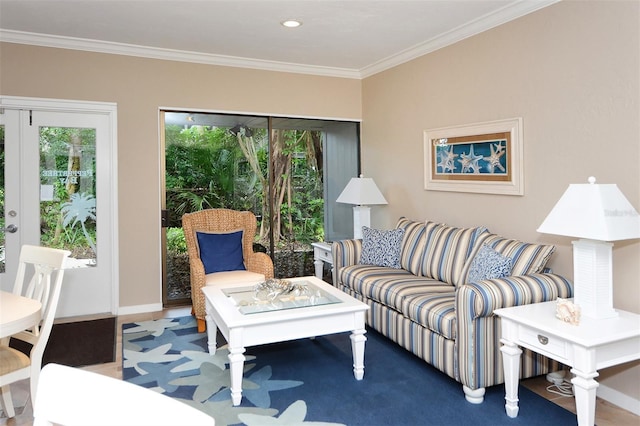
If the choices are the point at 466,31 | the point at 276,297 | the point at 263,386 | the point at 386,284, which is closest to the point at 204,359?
the point at 263,386

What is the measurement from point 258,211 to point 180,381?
2.49 meters

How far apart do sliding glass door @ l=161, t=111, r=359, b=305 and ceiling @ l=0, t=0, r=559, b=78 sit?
73 centimetres

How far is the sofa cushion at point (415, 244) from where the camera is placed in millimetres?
3992

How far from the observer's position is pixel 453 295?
3.25 meters

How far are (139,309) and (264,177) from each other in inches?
74.9

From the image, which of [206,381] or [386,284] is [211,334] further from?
[386,284]

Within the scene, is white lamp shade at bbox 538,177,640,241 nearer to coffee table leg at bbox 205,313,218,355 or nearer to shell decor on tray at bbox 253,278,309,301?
shell decor on tray at bbox 253,278,309,301

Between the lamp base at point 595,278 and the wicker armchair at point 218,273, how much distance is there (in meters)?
2.49

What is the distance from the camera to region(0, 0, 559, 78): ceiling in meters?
3.45

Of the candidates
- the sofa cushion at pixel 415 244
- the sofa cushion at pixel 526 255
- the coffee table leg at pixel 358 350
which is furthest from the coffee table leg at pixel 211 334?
the sofa cushion at pixel 526 255

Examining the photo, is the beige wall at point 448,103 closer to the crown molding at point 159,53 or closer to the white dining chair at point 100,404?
the crown molding at point 159,53

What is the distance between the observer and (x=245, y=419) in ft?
8.32

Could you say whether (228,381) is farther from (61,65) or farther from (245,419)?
(61,65)

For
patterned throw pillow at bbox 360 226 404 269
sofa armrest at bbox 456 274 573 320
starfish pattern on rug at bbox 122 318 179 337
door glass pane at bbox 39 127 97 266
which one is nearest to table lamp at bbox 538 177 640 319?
sofa armrest at bbox 456 274 573 320
